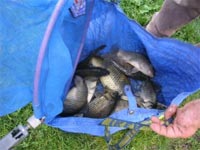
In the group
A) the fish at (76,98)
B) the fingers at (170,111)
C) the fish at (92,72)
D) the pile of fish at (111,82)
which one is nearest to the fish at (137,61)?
the pile of fish at (111,82)

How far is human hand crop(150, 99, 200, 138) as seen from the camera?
1.60 metres

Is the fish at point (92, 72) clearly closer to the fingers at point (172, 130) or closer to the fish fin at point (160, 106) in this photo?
the fish fin at point (160, 106)

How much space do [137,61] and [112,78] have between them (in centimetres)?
14

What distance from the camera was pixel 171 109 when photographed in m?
1.67

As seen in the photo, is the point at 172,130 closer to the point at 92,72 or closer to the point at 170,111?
the point at 170,111

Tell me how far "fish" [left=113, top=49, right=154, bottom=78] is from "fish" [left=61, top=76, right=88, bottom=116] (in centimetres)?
23

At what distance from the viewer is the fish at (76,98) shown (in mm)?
1834

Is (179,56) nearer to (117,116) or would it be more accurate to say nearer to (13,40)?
(117,116)

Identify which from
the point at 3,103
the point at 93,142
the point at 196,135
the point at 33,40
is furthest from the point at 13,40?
the point at 196,135

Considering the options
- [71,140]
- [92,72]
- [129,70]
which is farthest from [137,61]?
[71,140]

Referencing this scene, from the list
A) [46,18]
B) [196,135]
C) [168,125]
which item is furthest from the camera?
[196,135]

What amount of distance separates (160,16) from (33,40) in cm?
84

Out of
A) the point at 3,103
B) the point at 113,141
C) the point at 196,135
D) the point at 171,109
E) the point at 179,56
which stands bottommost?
the point at 196,135

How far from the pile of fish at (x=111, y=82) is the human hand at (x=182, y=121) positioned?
0.31 m
